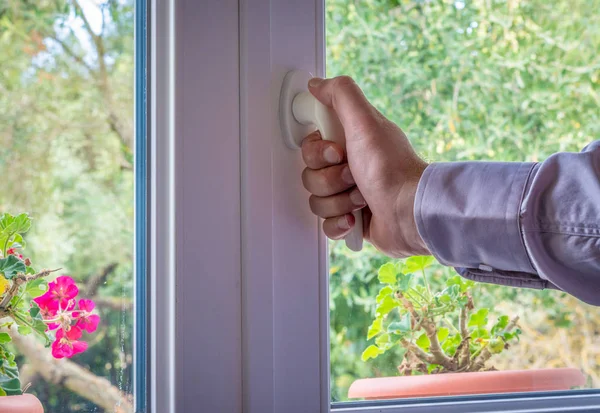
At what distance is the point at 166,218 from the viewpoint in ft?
2.66

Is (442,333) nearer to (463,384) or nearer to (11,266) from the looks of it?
(463,384)

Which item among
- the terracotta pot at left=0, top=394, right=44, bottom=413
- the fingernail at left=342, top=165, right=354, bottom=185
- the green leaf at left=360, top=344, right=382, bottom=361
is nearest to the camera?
the terracotta pot at left=0, top=394, right=44, bottom=413

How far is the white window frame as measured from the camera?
795mm

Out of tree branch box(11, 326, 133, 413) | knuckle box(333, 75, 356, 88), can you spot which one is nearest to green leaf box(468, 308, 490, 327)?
knuckle box(333, 75, 356, 88)

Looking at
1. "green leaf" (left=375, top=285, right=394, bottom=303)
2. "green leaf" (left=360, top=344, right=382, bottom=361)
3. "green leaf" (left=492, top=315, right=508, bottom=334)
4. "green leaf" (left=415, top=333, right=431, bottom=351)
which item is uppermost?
"green leaf" (left=375, top=285, right=394, bottom=303)

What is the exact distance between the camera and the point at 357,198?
2.80ft

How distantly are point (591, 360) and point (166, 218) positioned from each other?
0.77m

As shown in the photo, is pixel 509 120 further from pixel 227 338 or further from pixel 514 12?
pixel 227 338

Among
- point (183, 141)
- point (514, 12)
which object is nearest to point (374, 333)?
point (183, 141)

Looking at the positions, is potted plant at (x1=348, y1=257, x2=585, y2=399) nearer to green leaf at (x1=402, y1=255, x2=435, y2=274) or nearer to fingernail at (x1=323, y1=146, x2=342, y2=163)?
green leaf at (x1=402, y1=255, x2=435, y2=274)

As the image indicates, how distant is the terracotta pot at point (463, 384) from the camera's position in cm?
94

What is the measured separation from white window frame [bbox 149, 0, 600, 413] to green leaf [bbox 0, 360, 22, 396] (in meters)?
0.17

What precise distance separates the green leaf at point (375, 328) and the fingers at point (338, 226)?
194 millimetres

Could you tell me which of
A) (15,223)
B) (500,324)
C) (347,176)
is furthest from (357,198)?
(15,223)
